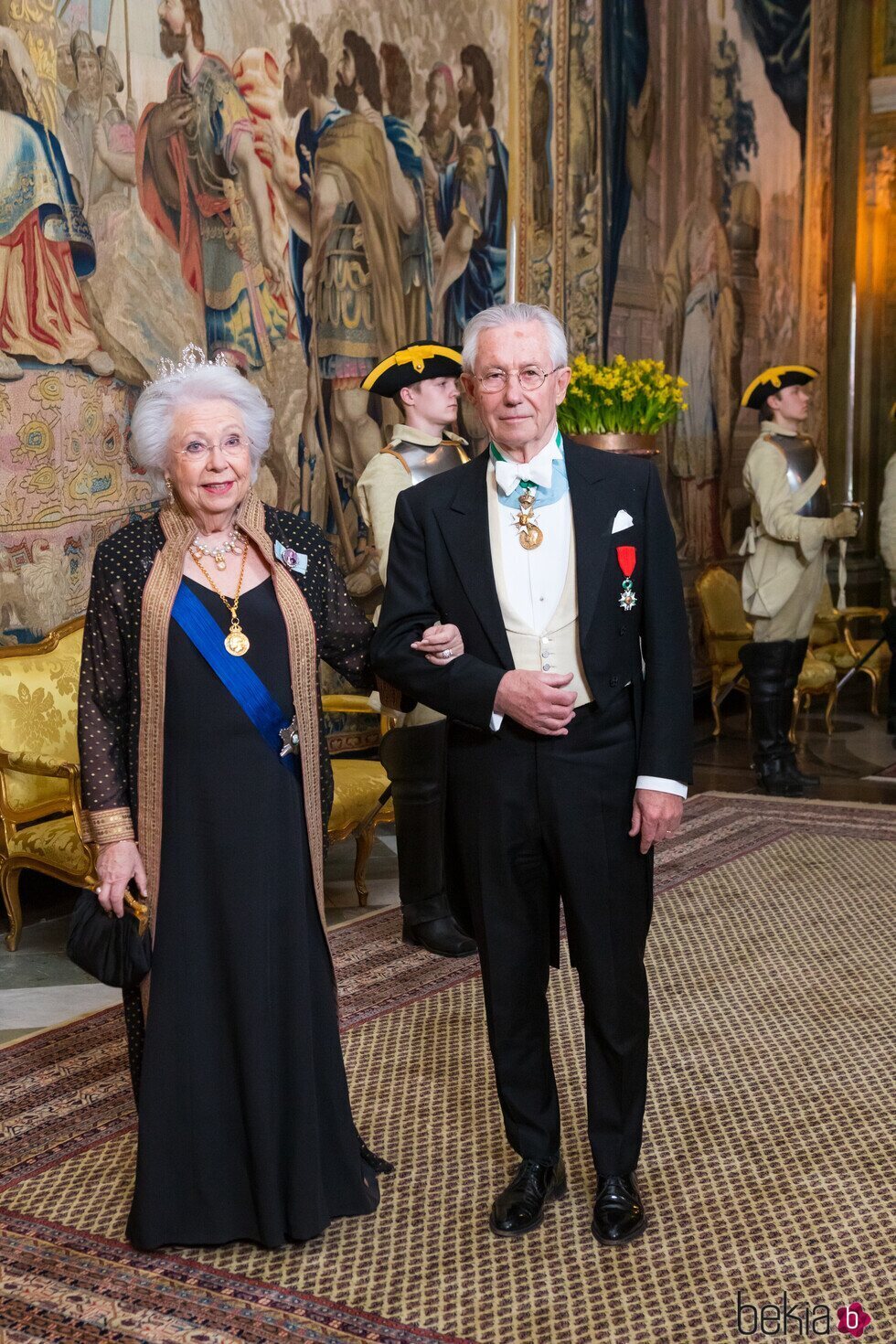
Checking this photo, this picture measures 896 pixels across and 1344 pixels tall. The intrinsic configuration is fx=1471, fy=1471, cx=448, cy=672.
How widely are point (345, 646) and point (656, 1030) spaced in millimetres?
1881

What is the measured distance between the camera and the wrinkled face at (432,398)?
5.45m

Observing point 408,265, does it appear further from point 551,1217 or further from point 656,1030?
point 551,1217

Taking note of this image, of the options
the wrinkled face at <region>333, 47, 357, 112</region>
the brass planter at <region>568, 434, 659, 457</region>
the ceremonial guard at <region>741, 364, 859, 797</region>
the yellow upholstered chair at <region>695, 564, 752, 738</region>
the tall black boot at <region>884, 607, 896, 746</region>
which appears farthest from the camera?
the yellow upholstered chair at <region>695, 564, 752, 738</region>

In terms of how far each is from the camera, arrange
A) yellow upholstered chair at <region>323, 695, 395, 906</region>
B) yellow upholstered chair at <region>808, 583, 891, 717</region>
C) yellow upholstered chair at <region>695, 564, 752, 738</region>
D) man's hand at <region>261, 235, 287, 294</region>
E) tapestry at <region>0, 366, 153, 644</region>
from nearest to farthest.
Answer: tapestry at <region>0, 366, 153, 644</region> → yellow upholstered chair at <region>323, 695, 395, 906</region> → man's hand at <region>261, 235, 287, 294</region> → yellow upholstered chair at <region>695, 564, 752, 738</region> → yellow upholstered chair at <region>808, 583, 891, 717</region>

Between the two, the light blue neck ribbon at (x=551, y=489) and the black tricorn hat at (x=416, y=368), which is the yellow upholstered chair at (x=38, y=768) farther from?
the light blue neck ribbon at (x=551, y=489)

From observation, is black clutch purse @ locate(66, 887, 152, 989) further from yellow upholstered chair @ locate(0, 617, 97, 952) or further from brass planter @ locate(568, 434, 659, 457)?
brass planter @ locate(568, 434, 659, 457)

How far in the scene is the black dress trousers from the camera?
10.2 ft

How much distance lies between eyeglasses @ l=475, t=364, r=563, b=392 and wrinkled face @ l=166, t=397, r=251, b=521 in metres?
0.52

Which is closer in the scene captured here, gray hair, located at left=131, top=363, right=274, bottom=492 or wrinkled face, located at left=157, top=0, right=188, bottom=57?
gray hair, located at left=131, top=363, right=274, bottom=492

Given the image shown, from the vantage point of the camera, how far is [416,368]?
17.8ft

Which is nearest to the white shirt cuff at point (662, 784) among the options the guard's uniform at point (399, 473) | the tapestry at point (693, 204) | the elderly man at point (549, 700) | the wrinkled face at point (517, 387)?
the elderly man at point (549, 700)

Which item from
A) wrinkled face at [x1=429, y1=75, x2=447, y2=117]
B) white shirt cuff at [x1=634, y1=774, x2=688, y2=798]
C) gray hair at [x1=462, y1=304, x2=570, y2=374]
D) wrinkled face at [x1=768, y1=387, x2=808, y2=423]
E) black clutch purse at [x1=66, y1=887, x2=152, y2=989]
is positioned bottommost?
black clutch purse at [x1=66, y1=887, x2=152, y2=989]

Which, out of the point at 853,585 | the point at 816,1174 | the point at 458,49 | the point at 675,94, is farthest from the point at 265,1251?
the point at 853,585

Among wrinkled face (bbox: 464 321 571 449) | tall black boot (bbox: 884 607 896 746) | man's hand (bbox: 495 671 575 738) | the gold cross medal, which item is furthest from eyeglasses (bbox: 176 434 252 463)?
tall black boot (bbox: 884 607 896 746)
